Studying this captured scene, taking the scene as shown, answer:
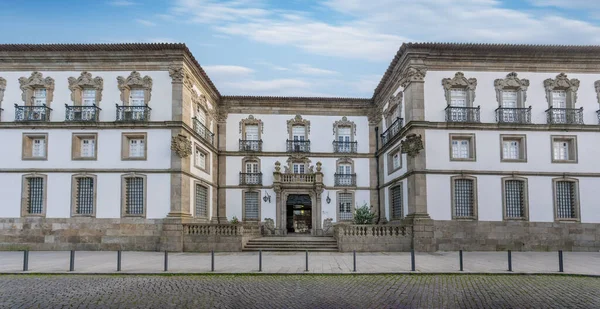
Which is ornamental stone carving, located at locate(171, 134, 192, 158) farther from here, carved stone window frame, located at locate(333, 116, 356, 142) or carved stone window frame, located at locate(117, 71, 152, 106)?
carved stone window frame, located at locate(333, 116, 356, 142)

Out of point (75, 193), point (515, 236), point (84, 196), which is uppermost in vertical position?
point (75, 193)

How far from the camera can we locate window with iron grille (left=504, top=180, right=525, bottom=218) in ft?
70.5

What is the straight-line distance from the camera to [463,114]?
71.5 feet

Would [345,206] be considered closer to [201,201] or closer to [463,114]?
[201,201]

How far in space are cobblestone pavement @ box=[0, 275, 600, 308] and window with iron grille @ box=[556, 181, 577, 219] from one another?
31.2ft

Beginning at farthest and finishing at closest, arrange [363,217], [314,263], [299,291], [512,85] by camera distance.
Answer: [363,217], [512,85], [314,263], [299,291]

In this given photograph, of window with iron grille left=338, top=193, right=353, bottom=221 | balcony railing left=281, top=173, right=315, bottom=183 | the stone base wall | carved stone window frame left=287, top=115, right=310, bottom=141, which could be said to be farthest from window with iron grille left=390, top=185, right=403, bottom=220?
carved stone window frame left=287, top=115, right=310, bottom=141

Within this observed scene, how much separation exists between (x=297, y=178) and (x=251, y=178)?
2845 mm

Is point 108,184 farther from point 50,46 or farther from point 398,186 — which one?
point 398,186

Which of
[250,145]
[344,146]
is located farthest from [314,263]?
[344,146]

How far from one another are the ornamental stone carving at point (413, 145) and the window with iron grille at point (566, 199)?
675 centimetres

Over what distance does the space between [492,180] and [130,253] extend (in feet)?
53.0

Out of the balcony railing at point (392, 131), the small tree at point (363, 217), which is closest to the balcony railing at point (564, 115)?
the balcony railing at point (392, 131)

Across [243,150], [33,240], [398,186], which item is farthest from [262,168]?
[33,240]
